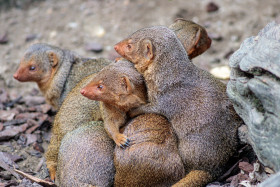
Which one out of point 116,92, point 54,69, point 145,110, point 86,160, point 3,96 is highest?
point 116,92

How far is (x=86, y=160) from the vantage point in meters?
4.50

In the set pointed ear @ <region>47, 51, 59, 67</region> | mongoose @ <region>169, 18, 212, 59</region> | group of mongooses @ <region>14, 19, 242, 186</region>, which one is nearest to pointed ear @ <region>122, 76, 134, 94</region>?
group of mongooses @ <region>14, 19, 242, 186</region>

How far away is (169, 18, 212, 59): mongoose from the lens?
5727 millimetres

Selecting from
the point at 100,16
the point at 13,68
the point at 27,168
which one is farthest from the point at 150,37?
the point at 100,16

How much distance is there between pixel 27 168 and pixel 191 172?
220cm

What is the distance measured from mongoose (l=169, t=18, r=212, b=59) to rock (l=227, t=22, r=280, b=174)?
1640 millimetres

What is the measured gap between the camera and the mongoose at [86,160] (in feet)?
14.7

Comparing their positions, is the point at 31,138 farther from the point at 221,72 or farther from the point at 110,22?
the point at 110,22

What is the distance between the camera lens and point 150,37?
477 cm

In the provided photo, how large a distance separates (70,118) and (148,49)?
1344mm

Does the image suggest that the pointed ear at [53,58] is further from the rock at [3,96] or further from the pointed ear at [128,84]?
the pointed ear at [128,84]

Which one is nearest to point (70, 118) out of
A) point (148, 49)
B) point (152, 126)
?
point (152, 126)

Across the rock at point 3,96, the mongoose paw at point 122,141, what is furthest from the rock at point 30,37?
the mongoose paw at point 122,141

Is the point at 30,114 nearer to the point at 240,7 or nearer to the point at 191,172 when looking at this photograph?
the point at 191,172
